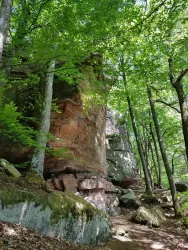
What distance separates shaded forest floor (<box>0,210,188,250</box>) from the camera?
3902mm

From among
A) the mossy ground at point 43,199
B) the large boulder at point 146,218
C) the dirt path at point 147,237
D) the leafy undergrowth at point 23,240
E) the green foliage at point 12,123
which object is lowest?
the dirt path at point 147,237

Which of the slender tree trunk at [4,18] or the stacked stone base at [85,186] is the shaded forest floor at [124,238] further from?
the slender tree trunk at [4,18]

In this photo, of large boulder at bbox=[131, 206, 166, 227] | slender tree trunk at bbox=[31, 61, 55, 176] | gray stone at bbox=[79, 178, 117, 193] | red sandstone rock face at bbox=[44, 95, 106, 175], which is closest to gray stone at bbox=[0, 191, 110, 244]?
slender tree trunk at bbox=[31, 61, 55, 176]

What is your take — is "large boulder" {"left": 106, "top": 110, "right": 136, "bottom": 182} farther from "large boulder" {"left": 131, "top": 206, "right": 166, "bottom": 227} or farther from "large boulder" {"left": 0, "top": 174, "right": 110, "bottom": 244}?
"large boulder" {"left": 0, "top": 174, "right": 110, "bottom": 244}

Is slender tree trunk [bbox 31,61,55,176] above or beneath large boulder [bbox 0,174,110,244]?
above

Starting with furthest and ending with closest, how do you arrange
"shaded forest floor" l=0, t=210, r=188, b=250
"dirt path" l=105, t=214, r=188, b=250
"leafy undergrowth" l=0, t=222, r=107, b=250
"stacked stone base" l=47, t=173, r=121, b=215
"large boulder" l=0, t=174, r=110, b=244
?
"stacked stone base" l=47, t=173, r=121, b=215 → "dirt path" l=105, t=214, r=188, b=250 → "large boulder" l=0, t=174, r=110, b=244 → "shaded forest floor" l=0, t=210, r=188, b=250 → "leafy undergrowth" l=0, t=222, r=107, b=250

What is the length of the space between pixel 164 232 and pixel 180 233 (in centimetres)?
73

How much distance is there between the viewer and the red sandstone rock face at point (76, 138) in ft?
33.3

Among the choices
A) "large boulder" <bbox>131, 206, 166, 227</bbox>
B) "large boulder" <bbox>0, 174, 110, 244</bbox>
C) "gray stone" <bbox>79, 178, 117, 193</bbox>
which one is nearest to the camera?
"large boulder" <bbox>0, 174, 110, 244</bbox>

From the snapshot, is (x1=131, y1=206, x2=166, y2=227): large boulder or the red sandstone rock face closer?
(x1=131, y1=206, x2=166, y2=227): large boulder

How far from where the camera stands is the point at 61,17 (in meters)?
7.73

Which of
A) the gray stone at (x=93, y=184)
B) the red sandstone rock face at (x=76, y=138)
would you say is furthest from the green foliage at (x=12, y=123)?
the gray stone at (x=93, y=184)

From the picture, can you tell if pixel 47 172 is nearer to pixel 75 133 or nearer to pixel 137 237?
pixel 75 133

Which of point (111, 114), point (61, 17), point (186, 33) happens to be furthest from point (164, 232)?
point (111, 114)
